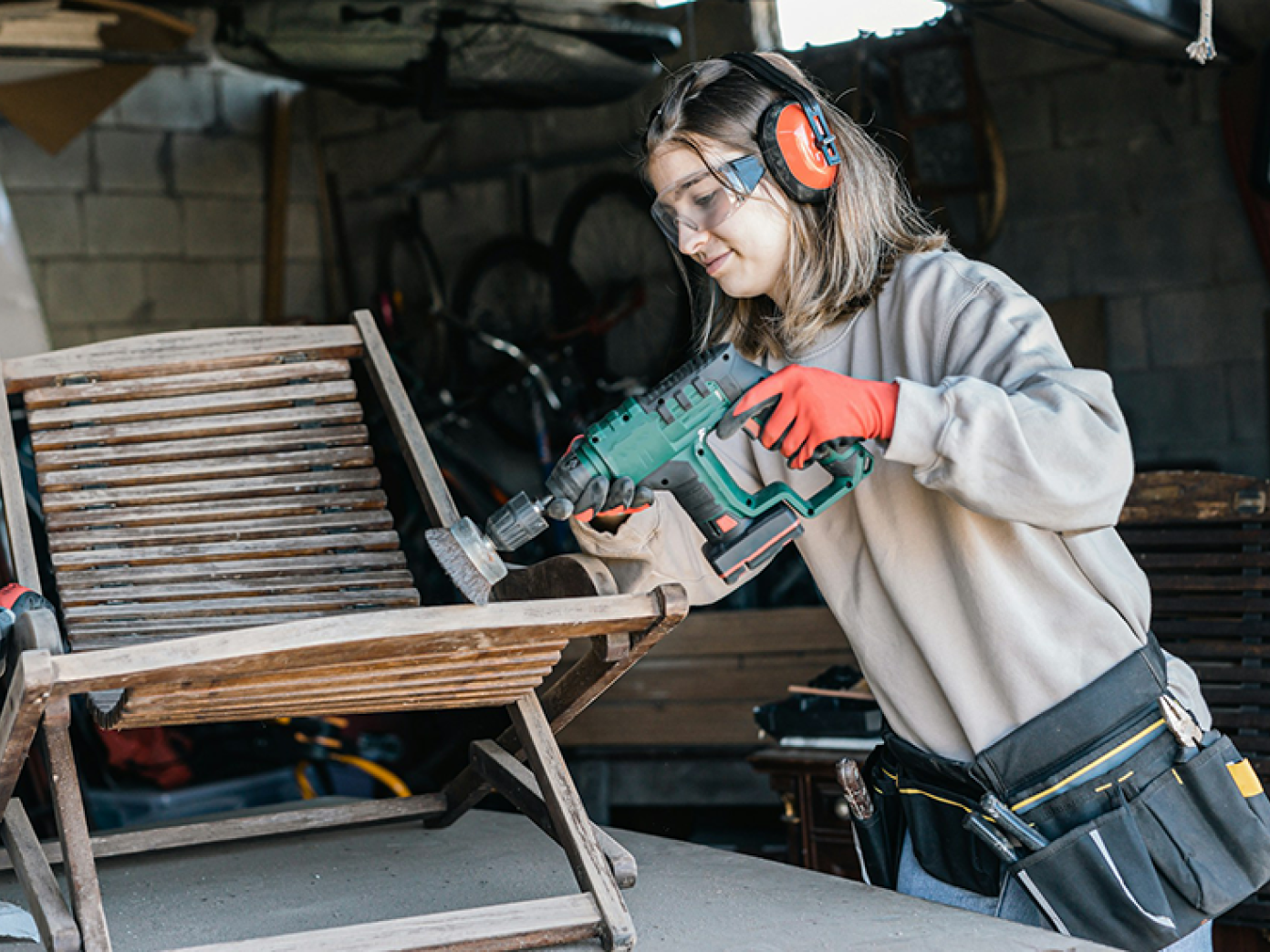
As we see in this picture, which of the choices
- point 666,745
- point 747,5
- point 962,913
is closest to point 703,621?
point 666,745

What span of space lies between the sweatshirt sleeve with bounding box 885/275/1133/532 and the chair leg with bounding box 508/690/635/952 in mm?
629

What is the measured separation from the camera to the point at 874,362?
1683mm

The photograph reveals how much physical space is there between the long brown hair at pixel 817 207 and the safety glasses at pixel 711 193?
2 centimetres

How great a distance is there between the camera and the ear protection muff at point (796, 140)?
1.59m

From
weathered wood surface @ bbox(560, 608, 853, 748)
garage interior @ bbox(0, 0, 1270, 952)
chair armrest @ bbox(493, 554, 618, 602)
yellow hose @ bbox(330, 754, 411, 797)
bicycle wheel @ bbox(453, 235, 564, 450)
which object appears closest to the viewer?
chair armrest @ bbox(493, 554, 618, 602)

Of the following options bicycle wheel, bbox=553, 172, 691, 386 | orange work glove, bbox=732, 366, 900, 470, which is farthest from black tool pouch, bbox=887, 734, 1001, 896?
bicycle wheel, bbox=553, 172, 691, 386

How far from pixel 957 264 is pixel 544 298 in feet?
16.9

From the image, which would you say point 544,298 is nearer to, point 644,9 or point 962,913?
point 644,9

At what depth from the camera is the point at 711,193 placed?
5.31 feet

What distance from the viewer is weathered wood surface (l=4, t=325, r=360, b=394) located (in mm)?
2350

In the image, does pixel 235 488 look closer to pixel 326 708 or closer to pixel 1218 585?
pixel 326 708

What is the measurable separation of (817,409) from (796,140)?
353mm

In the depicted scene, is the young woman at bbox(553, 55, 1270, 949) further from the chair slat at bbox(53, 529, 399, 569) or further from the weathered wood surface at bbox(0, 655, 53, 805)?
the chair slat at bbox(53, 529, 399, 569)

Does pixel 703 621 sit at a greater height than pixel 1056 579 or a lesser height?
lesser
